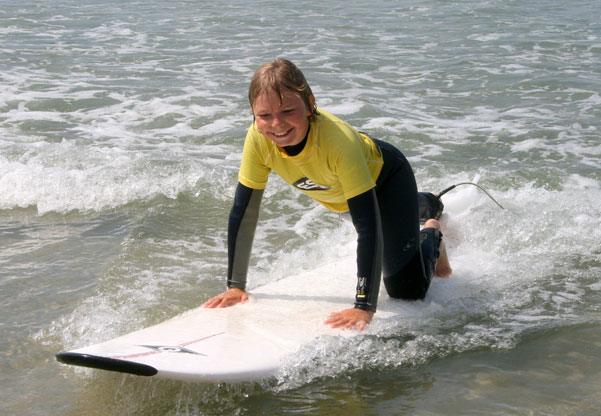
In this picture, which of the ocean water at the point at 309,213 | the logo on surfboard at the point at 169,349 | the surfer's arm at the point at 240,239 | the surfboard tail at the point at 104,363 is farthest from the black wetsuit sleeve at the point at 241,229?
the surfboard tail at the point at 104,363

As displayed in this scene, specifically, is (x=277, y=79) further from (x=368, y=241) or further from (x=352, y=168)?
(x=368, y=241)

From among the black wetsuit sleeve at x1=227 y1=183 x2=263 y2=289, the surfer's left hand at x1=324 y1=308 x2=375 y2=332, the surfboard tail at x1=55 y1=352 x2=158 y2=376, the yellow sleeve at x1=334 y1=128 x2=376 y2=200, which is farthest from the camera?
the black wetsuit sleeve at x1=227 y1=183 x2=263 y2=289

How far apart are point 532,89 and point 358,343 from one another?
A: 6.85 metres

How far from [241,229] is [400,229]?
2.51ft

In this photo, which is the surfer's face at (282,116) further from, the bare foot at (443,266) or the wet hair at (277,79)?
the bare foot at (443,266)

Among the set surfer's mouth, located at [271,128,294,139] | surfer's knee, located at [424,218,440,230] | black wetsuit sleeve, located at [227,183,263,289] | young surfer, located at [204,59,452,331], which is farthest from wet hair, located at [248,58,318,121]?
surfer's knee, located at [424,218,440,230]

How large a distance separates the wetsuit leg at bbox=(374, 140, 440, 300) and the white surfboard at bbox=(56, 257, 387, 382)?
16 centimetres

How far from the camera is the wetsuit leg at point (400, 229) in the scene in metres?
3.35

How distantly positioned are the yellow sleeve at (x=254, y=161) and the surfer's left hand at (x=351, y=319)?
0.70 meters

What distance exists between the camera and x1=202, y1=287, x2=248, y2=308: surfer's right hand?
3395 millimetres

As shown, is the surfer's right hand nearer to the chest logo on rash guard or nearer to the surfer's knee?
the chest logo on rash guard

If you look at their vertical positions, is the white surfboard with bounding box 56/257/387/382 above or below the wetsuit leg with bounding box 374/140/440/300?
below

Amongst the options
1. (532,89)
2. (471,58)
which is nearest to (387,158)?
(532,89)

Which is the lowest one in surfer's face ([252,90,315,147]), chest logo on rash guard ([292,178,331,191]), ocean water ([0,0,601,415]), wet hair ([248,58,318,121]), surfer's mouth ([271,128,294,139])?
ocean water ([0,0,601,415])
